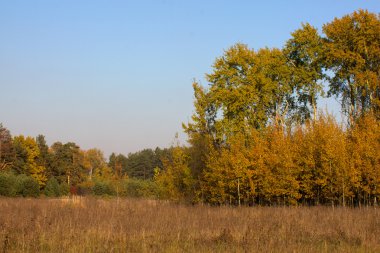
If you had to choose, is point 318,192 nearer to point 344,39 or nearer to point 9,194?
point 344,39

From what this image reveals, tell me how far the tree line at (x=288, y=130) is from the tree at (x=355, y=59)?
0.08 meters

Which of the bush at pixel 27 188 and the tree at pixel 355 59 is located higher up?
the tree at pixel 355 59

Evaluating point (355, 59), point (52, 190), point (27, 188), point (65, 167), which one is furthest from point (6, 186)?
point (355, 59)

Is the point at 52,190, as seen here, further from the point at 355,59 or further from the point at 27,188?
the point at 355,59

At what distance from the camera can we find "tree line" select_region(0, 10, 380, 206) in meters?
26.1

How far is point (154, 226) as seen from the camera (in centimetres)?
1641

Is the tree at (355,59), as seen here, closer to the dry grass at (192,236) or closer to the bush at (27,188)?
the dry grass at (192,236)

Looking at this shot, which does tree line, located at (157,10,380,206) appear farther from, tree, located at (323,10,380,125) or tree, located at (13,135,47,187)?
tree, located at (13,135,47,187)

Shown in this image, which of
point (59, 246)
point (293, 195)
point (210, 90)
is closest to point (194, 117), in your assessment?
point (210, 90)

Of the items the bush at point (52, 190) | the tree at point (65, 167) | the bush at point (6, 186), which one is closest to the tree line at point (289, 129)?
the bush at point (6, 186)

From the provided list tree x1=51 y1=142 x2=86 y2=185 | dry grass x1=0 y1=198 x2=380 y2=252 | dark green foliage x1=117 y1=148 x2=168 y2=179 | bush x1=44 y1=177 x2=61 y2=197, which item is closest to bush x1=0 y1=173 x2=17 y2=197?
bush x1=44 y1=177 x2=61 y2=197

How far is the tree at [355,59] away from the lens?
111 feet

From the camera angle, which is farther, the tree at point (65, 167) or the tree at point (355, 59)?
the tree at point (65, 167)

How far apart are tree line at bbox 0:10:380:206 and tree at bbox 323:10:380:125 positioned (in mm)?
76
